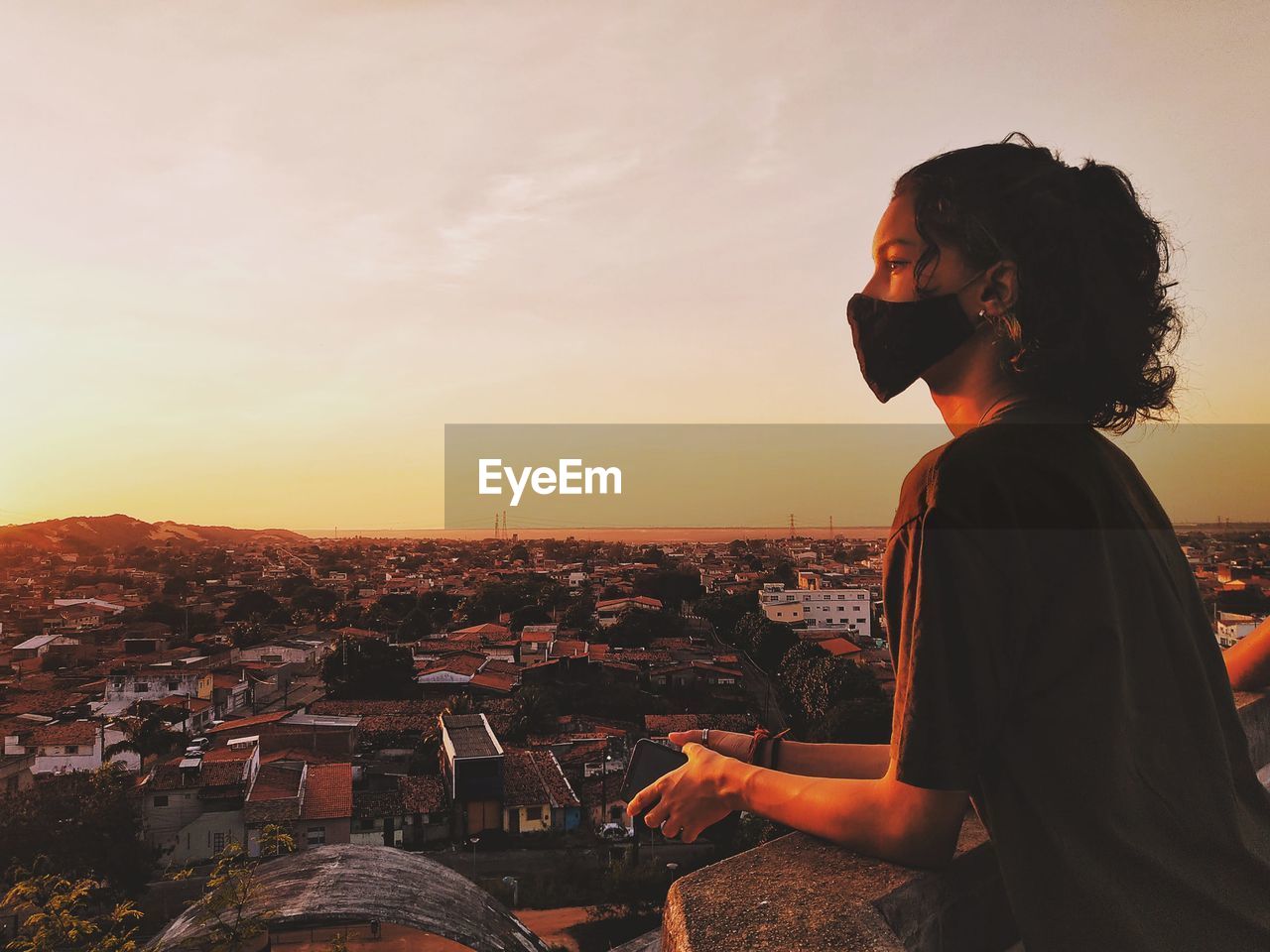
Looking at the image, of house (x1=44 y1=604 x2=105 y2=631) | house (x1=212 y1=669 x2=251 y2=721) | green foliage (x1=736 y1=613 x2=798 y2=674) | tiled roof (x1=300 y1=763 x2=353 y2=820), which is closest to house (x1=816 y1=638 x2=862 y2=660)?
green foliage (x1=736 y1=613 x2=798 y2=674)

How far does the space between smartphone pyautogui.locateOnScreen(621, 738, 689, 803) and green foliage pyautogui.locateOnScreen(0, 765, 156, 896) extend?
15.2 metres

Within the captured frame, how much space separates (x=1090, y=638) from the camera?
2.00ft

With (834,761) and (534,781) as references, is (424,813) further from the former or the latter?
(834,761)

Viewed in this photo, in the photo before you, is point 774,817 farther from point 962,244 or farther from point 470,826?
point 470,826

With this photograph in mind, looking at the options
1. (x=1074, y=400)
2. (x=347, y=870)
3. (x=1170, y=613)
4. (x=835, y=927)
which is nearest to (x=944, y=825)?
(x=835, y=927)

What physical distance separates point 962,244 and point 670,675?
23.9 metres

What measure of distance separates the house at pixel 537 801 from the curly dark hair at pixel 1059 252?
16384 millimetres

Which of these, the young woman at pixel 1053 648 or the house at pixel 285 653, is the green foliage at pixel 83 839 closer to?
the house at pixel 285 653

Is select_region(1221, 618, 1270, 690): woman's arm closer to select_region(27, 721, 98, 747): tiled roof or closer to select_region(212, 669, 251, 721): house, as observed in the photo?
select_region(27, 721, 98, 747): tiled roof

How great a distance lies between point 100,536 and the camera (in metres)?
59.8

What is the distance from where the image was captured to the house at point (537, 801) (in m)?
15.8

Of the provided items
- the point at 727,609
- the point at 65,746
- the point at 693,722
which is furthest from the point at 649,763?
the point at 727,609

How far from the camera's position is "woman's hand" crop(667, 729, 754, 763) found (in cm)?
93

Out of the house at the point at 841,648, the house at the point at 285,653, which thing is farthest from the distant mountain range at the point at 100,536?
the house at the point at 841,648
